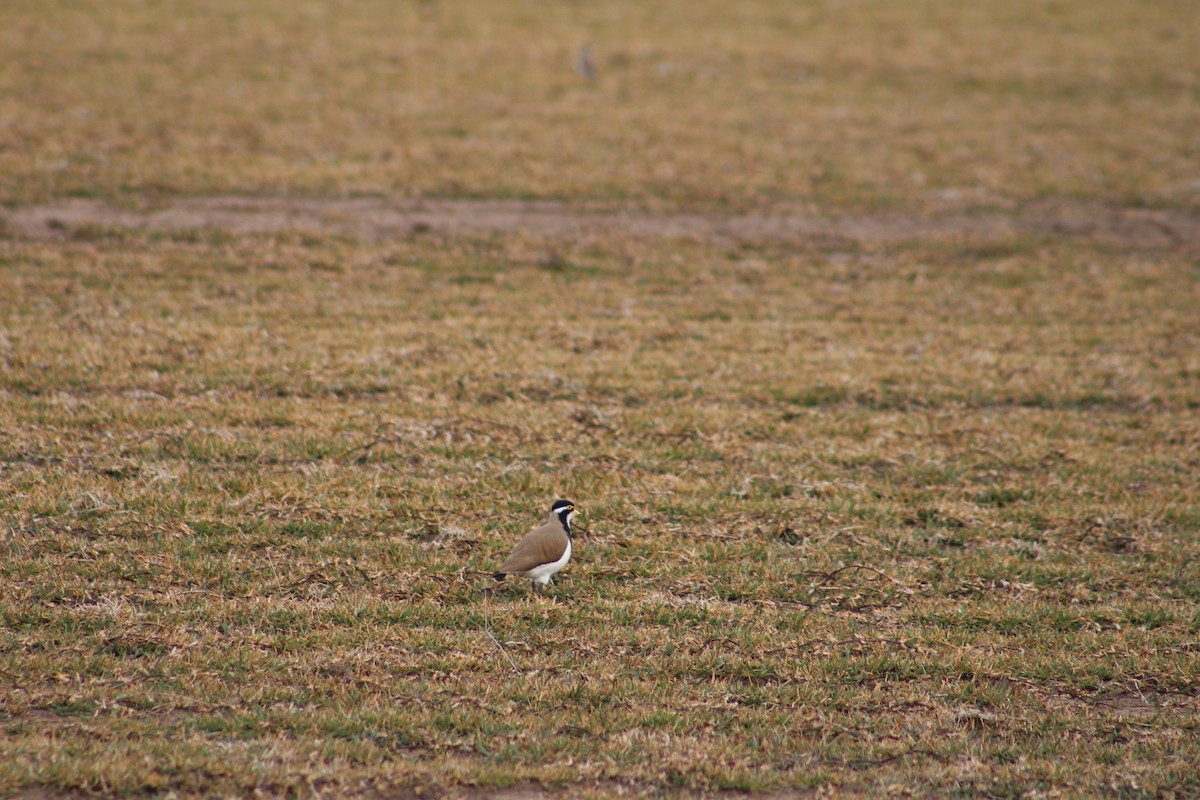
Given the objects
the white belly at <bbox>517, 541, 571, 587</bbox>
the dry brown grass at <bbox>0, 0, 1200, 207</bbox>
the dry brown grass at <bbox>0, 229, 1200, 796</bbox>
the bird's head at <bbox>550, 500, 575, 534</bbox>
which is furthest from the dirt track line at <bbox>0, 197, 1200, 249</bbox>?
the white belly at <bbox>517, 541, 571, 587</bbox>

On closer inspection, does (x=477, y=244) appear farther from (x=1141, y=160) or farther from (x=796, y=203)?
(x=1141, y=160)

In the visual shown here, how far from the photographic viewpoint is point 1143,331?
840 inches

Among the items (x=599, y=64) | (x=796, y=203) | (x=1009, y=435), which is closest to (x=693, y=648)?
(x=1009, y=435)

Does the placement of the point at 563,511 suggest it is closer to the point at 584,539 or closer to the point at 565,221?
the point at 584,539

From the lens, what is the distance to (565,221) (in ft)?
88.9

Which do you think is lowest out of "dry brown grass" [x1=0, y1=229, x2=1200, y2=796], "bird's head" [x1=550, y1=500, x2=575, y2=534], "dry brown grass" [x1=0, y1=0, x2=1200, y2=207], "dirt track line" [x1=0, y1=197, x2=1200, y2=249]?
"dry brown grass" [x1=0, y1=229, x2=1200, y2=796]

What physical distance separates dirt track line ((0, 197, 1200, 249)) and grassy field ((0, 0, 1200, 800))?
492 millimetres

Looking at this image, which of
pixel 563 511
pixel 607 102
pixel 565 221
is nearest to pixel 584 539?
pixel 563 511

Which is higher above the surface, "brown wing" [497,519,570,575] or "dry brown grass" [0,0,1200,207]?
"dry brown grass" [0,0,1200,207]

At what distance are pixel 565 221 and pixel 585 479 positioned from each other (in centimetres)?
1481

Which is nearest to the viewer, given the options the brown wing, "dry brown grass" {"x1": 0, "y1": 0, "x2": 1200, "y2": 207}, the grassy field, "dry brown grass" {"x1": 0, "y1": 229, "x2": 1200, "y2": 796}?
"dry brown grass" {"x1": 0, "y1": 229, "x2": 1200, "y2": 796}

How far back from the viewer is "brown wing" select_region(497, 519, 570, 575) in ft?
34.0

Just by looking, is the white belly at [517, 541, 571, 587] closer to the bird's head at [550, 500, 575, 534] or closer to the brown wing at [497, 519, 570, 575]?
the brown wing at [497, 519, 570, 575]

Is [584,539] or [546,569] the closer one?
[546,569]
